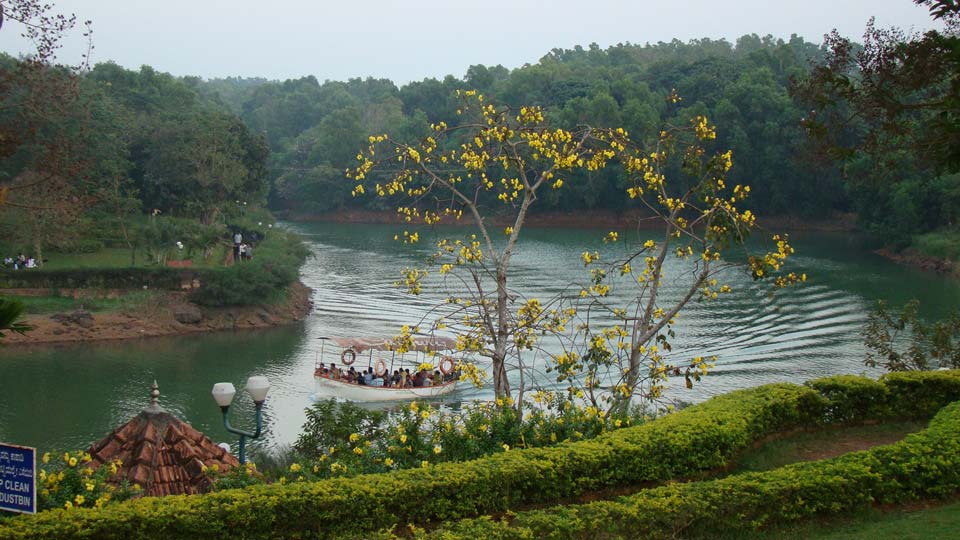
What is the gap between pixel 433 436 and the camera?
35.7ft

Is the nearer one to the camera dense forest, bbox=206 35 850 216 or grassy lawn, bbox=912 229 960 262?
grassy lawn, bbox=912 229 960 262

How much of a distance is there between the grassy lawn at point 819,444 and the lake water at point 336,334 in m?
12.4

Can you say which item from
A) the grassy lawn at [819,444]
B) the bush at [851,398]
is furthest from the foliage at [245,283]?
the grassy lawn at [819,444]

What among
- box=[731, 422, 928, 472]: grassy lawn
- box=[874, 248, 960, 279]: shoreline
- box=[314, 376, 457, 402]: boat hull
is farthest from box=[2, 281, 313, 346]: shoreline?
box=[874, 248, 960, 279]: shoreline

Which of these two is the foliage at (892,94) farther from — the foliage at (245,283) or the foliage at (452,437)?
the foliage at (245,283)

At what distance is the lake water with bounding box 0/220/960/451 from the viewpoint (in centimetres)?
2477

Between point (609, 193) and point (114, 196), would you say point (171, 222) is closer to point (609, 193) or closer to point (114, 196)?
point (114, 196)

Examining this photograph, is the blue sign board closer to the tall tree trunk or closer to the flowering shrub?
the flowering shrub

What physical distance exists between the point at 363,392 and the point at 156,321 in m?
12.2

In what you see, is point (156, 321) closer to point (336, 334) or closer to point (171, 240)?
point (171, 240)

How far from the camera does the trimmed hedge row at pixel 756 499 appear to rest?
8.55 m

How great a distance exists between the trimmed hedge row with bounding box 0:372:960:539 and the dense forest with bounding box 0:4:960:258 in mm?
3685

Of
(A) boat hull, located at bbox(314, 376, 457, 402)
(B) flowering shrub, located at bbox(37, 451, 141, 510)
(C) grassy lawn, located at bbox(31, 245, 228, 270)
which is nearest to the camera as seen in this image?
(B) flowering shrub, located at bbox(37, 451, 141, 510)

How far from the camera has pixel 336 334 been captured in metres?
34.8
